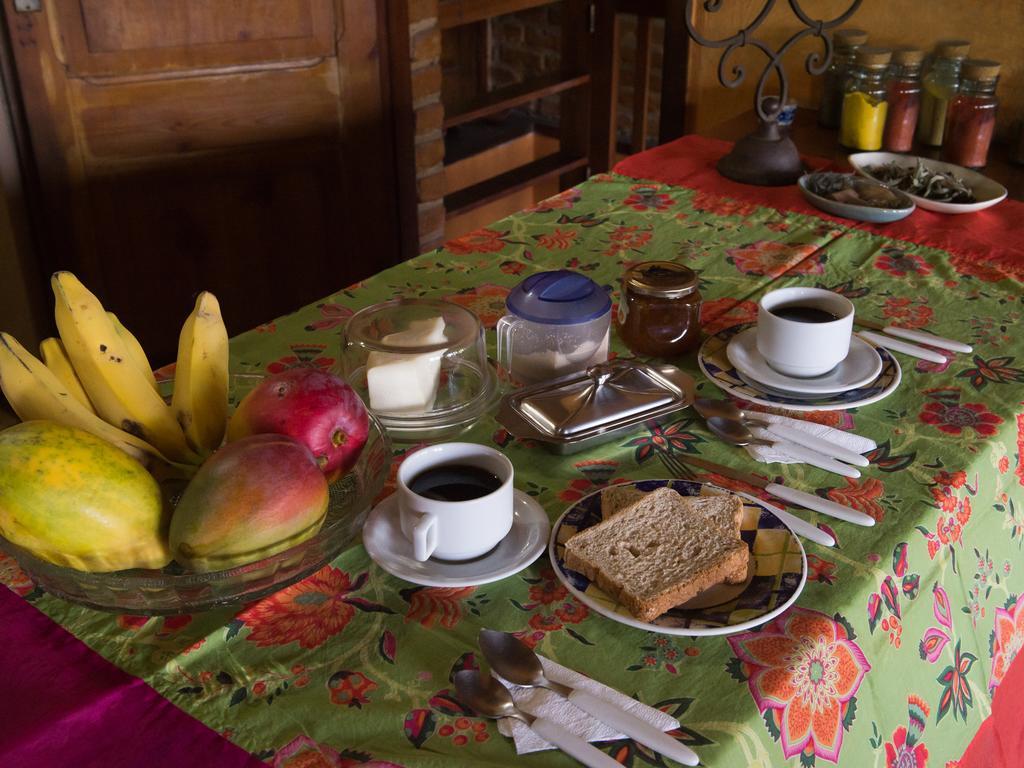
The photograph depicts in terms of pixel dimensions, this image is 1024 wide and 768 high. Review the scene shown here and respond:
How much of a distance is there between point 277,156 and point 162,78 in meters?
0.32

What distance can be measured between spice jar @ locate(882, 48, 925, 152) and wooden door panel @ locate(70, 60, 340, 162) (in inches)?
48.9

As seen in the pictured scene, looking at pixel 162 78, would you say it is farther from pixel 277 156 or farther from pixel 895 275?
pixel 895 275

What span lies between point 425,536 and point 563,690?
159 mm

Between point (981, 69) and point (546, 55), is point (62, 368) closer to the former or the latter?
point (981, 69)

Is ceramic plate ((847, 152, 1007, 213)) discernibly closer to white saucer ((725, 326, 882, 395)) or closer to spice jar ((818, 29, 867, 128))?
spice jar ((818, 29, 867, 128))

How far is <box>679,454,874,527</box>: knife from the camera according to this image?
88 cm

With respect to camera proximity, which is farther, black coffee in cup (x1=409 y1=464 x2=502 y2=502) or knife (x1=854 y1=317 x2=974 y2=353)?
knife (x1=854 y1=317 x2=974 y2=353)

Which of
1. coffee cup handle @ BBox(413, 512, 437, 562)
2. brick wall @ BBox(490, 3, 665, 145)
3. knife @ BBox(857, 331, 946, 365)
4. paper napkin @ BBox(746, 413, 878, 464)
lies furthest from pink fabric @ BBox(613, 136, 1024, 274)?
brick wall @ BBox(490, 3, 665, 145)

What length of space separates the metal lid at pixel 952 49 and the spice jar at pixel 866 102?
0.30ft

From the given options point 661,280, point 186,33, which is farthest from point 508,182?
point 661,280

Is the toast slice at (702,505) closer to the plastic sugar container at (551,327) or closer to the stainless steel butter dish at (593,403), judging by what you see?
the stainless steel butter dish at (593,403)

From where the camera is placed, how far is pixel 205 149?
88.1 inches

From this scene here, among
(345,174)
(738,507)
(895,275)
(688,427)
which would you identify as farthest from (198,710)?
(345,174)

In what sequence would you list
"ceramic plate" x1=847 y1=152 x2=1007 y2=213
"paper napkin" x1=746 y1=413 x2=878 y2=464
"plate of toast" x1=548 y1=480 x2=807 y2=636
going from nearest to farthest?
"plate of toast" x1=548 y1=480 x2=807 y2=636 → "paper napkin" x1=746 y1=413 x2=878 y2=464 → "ceramic plate" x1=847 y1=152 x2=1007 y2=213
